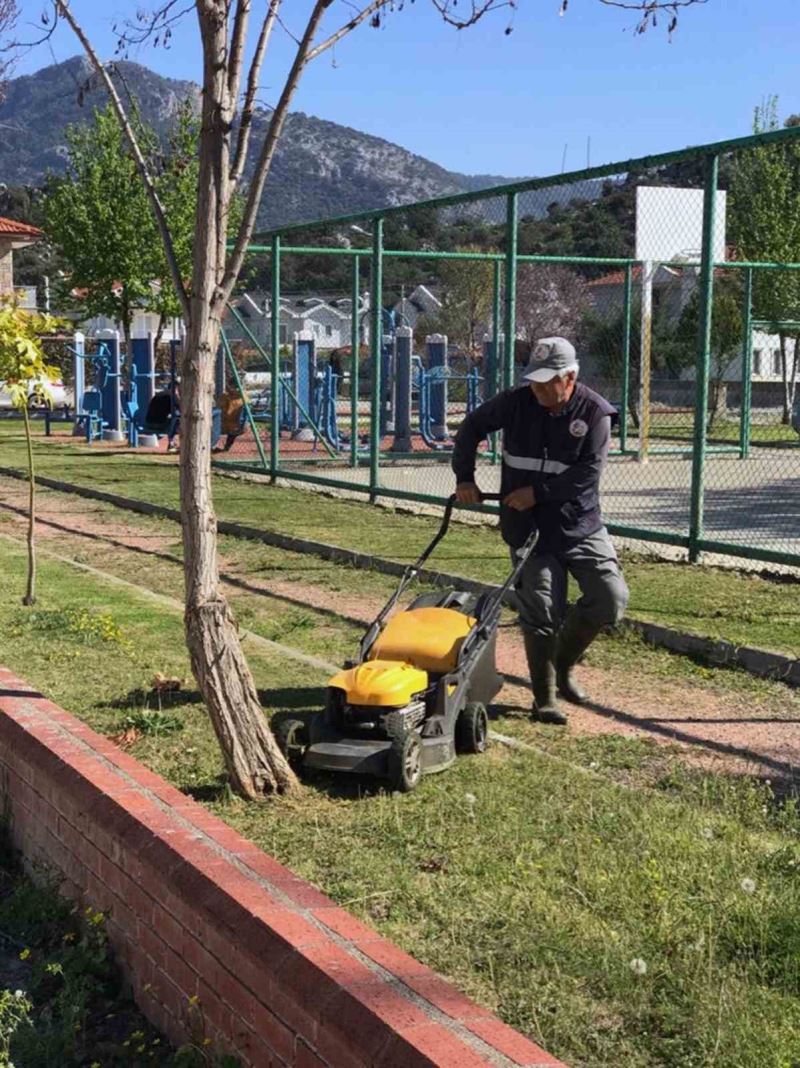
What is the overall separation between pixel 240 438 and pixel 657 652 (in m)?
20.1

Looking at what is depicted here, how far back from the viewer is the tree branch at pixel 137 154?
538 cm

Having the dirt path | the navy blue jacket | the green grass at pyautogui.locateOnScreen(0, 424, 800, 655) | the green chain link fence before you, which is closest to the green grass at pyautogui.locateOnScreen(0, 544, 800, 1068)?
the dirt path

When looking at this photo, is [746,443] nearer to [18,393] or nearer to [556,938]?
[18,393]

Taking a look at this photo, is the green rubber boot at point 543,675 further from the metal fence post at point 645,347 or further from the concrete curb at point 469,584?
the metal fence post at point 645,347

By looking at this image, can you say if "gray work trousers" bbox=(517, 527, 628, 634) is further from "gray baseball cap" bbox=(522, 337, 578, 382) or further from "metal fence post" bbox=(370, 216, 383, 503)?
"metal fence post" bbox=(370, 216, 383, 503)

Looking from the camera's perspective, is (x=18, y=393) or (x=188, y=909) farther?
(x=18, y=393)

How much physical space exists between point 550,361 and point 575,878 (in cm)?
253

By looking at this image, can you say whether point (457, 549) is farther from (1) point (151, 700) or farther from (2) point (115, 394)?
(2) point (115, 394)

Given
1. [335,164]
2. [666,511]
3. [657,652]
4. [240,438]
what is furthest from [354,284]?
[335,164]

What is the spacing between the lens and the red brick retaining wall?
3184 millimetres

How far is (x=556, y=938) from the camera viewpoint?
160 inches

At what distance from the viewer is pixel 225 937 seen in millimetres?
3770

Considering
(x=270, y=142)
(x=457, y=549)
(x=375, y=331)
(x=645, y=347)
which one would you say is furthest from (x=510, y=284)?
(x=270, y=142)

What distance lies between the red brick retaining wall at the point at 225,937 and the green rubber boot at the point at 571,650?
2398mm
